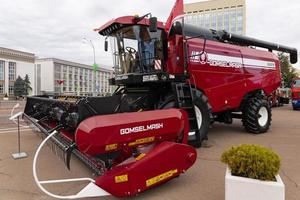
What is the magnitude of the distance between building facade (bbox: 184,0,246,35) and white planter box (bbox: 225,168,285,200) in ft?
98.8

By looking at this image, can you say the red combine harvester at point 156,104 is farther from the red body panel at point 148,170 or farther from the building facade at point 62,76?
the building facade at point 62,76

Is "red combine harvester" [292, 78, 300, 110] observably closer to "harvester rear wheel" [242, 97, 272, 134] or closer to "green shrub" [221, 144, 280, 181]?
"harvester rear wheel" [242, 97, 272, 134]

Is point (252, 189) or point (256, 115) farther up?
point (256, 115)

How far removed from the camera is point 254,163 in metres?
2.98

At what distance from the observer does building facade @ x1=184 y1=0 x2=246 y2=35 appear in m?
32.2

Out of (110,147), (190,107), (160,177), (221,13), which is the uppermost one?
(221,13)

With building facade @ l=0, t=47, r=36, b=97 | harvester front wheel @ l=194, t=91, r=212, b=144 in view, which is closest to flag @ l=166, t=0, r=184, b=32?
harvester front wheel @ l=194, t=91, r=212, b=144

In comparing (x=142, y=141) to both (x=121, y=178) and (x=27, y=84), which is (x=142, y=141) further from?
(x=27, y=84)

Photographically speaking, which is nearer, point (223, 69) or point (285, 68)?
point (223, 69)

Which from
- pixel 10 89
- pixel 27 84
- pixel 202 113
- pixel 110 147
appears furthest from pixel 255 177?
pixel 10 89

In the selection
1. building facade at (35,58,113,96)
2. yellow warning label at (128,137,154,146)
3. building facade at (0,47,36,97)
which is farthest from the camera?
building facade at (35,58,113,96)

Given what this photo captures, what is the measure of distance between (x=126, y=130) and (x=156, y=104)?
312 centimetres

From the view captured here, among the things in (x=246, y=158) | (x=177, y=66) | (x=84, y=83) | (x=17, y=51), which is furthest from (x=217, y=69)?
(x=84, y=83)

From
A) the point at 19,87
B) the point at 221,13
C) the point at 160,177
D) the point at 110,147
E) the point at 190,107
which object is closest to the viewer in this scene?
the point at 110,147
